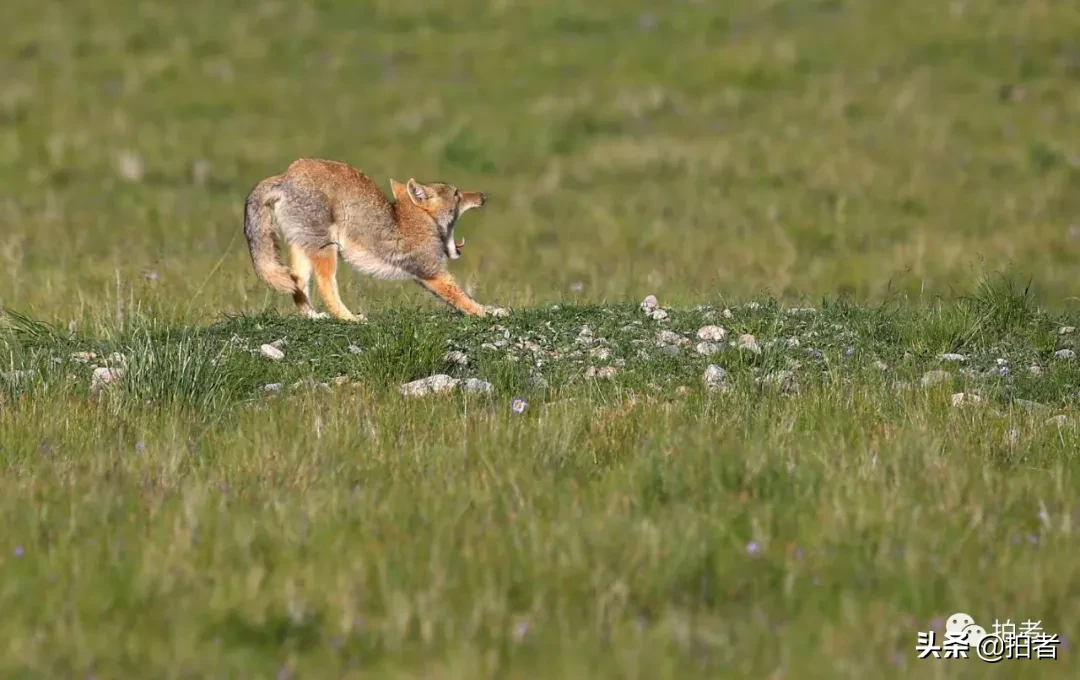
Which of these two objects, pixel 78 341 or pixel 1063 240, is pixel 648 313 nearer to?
pixel 78 341

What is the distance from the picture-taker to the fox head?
992 cm

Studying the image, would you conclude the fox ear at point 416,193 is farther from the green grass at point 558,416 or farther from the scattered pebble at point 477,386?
the scattered pebble at point 477,386

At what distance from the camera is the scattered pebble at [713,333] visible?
26.9 feet

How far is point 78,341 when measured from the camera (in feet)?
26.1

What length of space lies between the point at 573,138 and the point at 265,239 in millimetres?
9546

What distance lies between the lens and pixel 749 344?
790 centimetres

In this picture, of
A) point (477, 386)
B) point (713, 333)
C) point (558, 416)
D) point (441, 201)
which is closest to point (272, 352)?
point (477, 386)

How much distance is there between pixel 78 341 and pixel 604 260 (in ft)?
20.3

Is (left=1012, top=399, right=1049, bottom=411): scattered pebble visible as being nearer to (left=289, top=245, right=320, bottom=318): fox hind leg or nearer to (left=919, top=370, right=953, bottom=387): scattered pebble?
(left=919, top=370, right=953, bottom=387): scattered pebble

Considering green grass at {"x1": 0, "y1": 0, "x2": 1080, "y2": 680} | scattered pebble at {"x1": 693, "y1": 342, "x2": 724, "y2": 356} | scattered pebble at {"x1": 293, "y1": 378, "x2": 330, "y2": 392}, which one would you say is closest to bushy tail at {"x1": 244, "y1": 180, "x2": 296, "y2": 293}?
green grass at {"x1": 0, "y1": 0, "x2": 1080, "y2": 680}

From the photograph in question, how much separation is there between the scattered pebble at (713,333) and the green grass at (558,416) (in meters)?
0.11

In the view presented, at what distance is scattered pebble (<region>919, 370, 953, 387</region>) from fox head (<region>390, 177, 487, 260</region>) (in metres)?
3.63

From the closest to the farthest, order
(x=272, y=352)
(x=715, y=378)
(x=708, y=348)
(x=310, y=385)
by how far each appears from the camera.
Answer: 1. (x=310, y=385)
2. (x=715, y=378)
3. (x=272, y=352)
4. (x=708, y=348)

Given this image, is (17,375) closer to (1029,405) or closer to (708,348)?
(708,348)
